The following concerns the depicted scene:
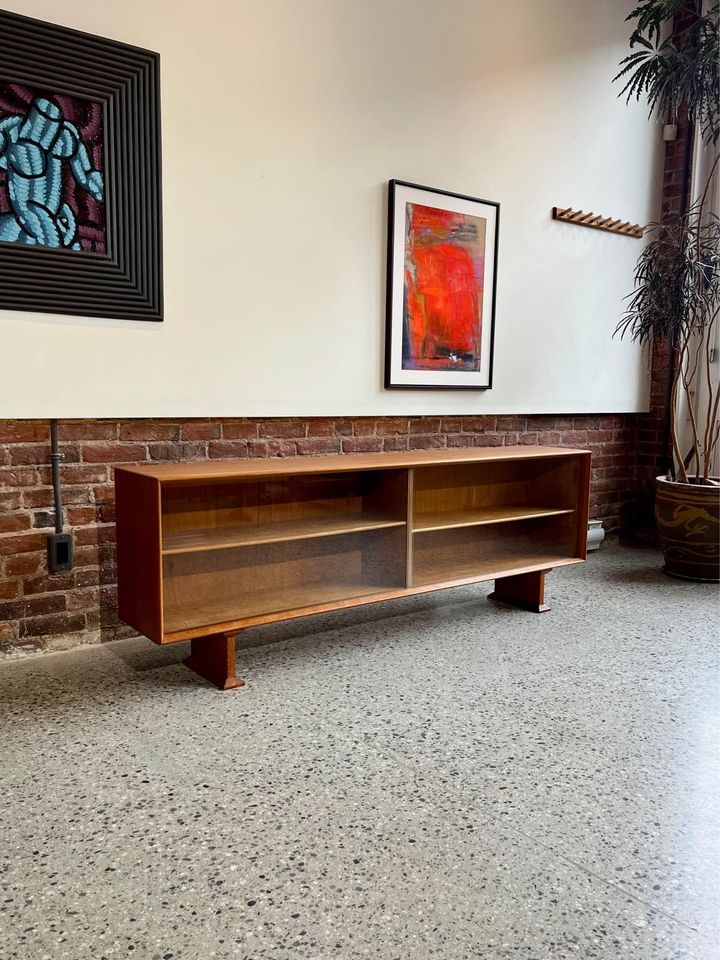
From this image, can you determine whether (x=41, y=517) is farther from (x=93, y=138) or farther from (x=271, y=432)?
(x=93, y=138)

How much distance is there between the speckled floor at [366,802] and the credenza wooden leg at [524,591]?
20.8 inches

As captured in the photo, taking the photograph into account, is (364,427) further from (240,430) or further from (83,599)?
(83,599)

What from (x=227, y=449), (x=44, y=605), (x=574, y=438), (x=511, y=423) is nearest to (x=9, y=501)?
(x=44, y=605)

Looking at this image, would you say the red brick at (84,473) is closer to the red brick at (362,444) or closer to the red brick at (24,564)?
the red brick at (24,564)

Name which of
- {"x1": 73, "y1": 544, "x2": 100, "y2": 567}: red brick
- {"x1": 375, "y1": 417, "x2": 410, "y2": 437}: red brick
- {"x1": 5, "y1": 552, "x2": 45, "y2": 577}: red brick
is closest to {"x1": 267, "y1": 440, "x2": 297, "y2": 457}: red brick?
{"x1": 375, "y1": 417, "x2": 410, "y2": 437}: red brick

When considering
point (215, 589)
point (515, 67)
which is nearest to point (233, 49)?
point (515, 67)

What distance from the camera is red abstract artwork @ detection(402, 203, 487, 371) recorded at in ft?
12.9

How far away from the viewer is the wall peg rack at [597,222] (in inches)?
185

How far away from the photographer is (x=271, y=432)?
11.6 feet

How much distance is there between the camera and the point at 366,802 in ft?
6.64

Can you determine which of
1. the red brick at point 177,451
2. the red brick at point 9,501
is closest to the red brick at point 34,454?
the red brick at point 9,501

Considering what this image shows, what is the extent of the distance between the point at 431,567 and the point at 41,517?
1754 millimetres

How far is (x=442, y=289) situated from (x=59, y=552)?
240 centimetres

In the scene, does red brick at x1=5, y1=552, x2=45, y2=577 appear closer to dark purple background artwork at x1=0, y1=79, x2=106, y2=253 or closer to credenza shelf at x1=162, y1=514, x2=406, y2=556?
credenza shelf at x1=162, y1=514, x2=406, y2=556
